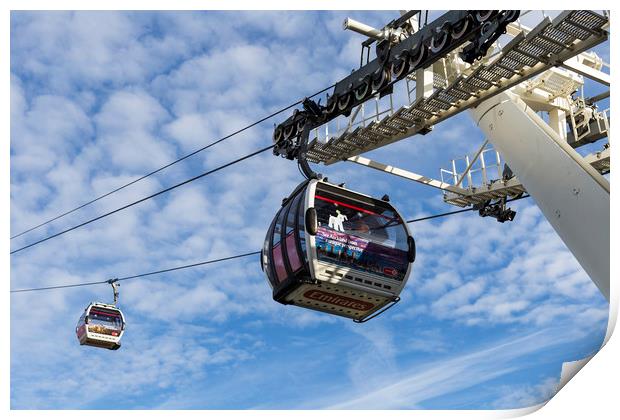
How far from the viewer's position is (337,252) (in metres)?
12.3

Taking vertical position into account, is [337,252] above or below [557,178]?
below

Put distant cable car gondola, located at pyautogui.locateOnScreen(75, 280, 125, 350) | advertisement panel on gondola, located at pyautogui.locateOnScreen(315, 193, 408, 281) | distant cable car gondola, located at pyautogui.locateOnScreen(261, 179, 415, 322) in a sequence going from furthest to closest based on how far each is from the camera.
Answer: distant cable car gondola, located at pyautogui.locateOnScreen(75, 280, 125, 350) → advertisement panel on gondola, located at pyautogui.locateOnScreen(315, 193, 408, 281) → distant cable car gondola, located at pyautogui.locateOnScreen(261, 179, 415, 322)

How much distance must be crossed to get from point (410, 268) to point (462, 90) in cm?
398

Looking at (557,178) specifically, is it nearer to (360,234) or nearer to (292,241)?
(360,234)

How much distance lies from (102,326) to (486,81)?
15939mm

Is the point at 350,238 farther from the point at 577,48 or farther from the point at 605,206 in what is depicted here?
the point at 577,48

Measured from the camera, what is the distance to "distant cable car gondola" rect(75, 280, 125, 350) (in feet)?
82.1

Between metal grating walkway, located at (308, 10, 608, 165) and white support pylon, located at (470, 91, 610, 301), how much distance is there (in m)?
0.77

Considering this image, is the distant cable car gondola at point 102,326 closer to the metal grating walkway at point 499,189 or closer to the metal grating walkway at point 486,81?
the metal grating walkway at point 486,81

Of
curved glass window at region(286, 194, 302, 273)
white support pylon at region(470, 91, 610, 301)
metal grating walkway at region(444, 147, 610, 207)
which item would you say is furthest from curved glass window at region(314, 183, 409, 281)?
metal grating walkway at region(444, 147, 610, 207)

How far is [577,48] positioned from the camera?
42.1 ft

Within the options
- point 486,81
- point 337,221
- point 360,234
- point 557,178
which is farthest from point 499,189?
point 337,221

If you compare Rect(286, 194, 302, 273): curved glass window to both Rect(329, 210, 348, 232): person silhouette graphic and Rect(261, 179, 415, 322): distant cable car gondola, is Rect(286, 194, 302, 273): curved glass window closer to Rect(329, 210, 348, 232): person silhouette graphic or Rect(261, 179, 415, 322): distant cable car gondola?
Rect(261, 179, 415, 322): distant cable car gondola

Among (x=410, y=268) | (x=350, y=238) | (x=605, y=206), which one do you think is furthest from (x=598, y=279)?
(x=350, y=238)
